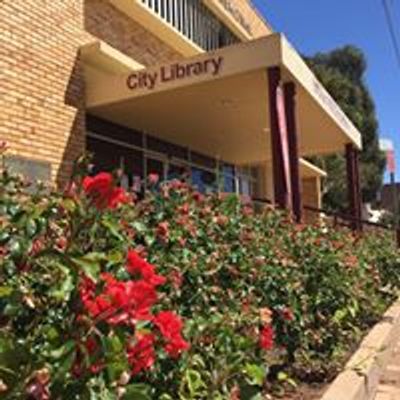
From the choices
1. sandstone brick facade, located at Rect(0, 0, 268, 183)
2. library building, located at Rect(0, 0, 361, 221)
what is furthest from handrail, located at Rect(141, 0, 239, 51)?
sandstone brick facade, located at Rect(0, 0, 268, 183)

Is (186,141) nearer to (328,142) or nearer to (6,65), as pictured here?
(328,142)

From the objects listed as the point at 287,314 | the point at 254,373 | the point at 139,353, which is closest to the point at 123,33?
the point at 287,314

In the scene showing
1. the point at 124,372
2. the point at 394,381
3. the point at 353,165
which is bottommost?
the point at 394,381

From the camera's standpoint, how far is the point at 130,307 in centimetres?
219

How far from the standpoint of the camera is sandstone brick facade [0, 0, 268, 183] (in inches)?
443

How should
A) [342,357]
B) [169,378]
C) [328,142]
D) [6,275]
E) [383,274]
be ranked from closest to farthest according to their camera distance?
[6,275], [169,378], [342,357], [383,274], [328,142]

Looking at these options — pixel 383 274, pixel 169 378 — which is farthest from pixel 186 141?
pixel 169 378

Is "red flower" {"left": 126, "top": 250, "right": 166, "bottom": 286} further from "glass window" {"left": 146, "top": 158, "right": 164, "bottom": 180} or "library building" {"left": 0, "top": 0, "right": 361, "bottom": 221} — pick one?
"glass window" {"left": 146, "top": 158, "right": 164, "bottom": 180}

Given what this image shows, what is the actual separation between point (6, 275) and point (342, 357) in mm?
4608

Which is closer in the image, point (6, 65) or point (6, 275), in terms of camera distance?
point (6, 275)

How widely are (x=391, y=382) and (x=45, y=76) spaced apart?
756 centimetres

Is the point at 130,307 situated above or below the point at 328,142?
below

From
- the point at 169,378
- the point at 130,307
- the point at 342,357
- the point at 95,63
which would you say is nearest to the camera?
the point at 130,307

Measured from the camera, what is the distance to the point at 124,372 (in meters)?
2.29
